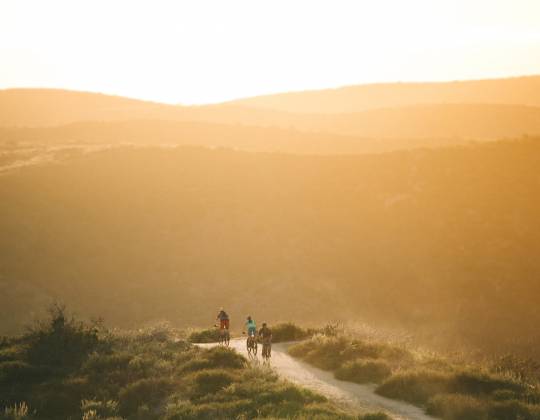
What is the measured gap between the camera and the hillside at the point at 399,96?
159 meters

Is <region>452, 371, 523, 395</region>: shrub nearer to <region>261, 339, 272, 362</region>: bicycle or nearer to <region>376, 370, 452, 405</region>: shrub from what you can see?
<region>376, 370, 452, 405</region>: shrub

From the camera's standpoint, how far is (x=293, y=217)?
201ft

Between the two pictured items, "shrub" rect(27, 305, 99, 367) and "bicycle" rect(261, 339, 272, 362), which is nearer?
"bicycle" rect(261, 339, 272, 362)

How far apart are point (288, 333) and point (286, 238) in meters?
29.0

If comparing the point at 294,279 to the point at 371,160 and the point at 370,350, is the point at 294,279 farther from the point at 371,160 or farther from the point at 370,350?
the point at 370,350

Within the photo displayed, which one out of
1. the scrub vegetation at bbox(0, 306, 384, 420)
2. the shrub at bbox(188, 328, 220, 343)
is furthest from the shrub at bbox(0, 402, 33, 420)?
the shrub at bbox(188, 328, 220, 343)

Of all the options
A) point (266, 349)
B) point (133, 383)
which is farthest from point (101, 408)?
point (266, 349)

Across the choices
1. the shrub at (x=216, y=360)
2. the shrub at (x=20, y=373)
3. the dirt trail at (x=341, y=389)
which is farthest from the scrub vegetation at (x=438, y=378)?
the shrub at (x=20, y=373)

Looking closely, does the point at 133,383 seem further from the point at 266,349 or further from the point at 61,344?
the point at 61,344

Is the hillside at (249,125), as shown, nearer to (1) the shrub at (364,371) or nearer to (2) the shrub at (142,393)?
(1) the shrub at (364,371)

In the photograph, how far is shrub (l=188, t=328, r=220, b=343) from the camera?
28697 millimetres

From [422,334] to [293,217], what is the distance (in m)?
22.6

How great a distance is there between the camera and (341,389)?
58.3ft

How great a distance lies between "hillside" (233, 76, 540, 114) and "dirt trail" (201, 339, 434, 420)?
138613 millimetres
